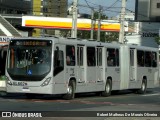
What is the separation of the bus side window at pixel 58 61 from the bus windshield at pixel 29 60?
0.27m

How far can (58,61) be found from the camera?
2214 cm

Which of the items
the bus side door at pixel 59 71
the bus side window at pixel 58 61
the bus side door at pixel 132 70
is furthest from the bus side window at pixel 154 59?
the bus side window at pixel 58 61

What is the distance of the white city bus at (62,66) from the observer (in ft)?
71.9

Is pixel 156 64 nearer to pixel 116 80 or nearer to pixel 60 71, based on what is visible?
pixel 116 80

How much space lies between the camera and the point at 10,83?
73.3ft

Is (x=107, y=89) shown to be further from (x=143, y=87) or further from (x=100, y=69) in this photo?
(x=143, y=87)

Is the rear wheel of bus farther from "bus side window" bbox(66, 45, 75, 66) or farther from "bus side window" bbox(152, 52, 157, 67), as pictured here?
"bus side window" bbox(152, 52, 157, 67)

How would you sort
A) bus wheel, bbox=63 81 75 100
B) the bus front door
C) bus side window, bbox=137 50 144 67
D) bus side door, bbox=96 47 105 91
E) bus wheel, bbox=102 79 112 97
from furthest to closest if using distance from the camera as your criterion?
bus side window, bbox=137 50 144 67
the bus front door
bus wheel, bbox=102 79 112 97
bus side door, bbox=96 47 105 91
bus wheel, bbox=63 81 75 100

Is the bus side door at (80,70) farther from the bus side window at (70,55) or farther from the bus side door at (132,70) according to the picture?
the bus side door at (132,70)

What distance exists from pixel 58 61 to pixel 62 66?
35 centimetres

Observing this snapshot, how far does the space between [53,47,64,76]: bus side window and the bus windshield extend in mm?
272

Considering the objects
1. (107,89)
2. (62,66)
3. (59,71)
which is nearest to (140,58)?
(107,89)

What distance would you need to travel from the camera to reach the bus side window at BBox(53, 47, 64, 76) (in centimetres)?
2200

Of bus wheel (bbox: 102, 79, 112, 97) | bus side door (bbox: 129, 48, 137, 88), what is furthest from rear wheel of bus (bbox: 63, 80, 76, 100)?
bus side door (bbox: 129, 48, 137, 88)
